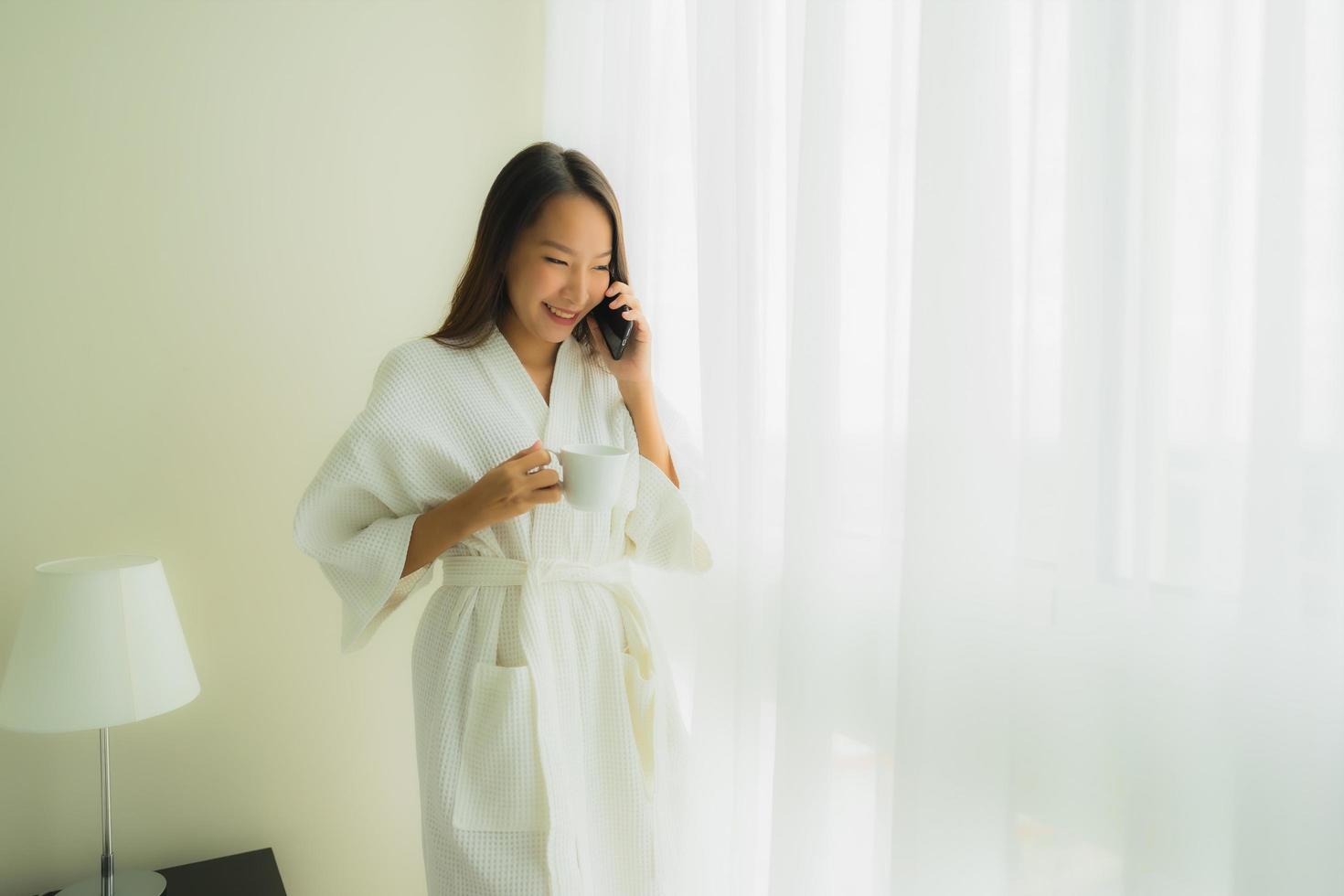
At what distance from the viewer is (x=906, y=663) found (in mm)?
1036

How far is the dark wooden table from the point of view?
153cm

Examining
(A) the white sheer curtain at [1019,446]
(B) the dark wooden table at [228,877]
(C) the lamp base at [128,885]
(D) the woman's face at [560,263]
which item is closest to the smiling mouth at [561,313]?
(D) the woman's face at [560,263]

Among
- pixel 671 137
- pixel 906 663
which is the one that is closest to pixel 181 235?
Answer: pixel 671 137

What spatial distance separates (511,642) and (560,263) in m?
0.57

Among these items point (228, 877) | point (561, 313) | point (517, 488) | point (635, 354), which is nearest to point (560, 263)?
point (561, 313)

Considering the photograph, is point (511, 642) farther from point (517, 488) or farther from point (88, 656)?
point (88, 656)

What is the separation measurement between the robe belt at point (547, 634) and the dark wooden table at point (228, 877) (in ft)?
2.21

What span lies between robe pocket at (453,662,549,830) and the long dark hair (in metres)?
0.54

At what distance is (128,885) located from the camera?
1.52 meters

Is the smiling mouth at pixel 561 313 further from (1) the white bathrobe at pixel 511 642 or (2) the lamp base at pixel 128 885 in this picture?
(2) the lamp base at pixel 128 885

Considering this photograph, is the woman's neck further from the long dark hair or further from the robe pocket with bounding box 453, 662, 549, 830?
the robe pocket with bounding box 453, 662, 549, 830

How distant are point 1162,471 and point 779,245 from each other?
0.67 meters

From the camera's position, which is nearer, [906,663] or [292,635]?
[906,663]

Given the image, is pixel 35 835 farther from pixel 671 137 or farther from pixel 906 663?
pixel 671 137
